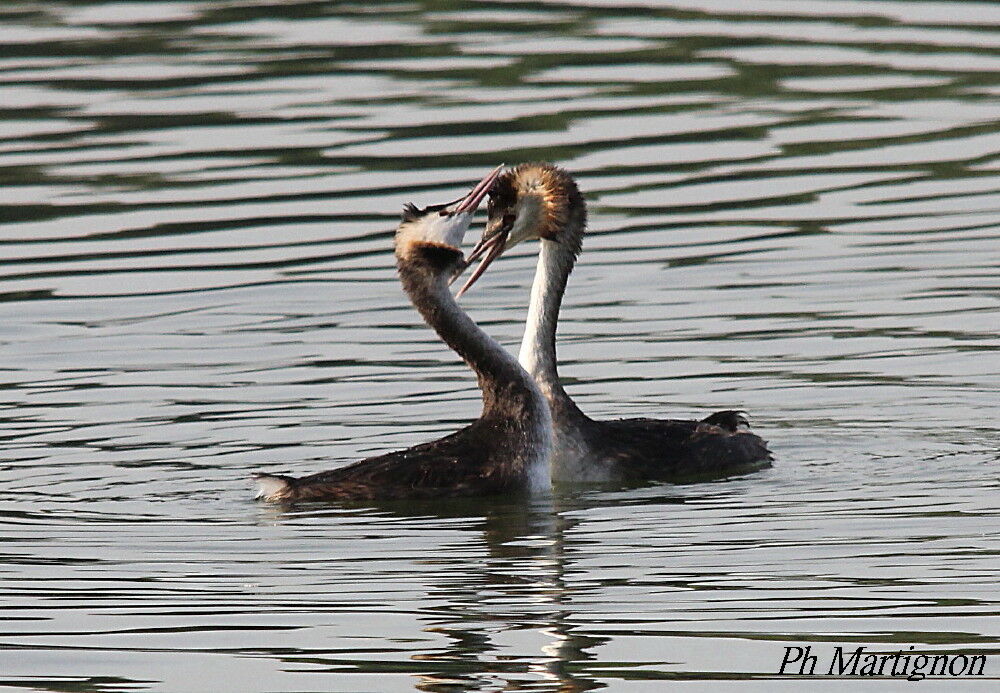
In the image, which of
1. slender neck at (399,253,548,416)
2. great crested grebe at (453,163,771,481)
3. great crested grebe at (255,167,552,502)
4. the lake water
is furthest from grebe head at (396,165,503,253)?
the lake water

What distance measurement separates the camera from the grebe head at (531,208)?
14.3m

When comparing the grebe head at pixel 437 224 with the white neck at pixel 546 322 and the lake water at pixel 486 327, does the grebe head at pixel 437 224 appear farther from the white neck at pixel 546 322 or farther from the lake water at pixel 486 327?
the lake water at pixel 486 327

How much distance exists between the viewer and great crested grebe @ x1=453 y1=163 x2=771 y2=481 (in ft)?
44.6

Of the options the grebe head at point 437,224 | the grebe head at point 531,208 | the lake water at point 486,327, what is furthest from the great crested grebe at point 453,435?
the grebe head at point 531,208

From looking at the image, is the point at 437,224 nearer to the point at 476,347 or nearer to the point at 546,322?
the point at 476,347

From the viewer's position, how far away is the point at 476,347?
529 inches

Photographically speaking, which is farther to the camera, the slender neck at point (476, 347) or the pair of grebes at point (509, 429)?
the slender neck at point (476, 347)

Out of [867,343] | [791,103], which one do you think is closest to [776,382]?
[867,343]

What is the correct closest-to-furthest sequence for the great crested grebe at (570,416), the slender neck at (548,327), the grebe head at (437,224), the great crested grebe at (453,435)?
1. the great crested grebe at (453,435)
2. the grebe head at (437,224)
3. the great crested grebe at (570,416)
4. the slender neck at (548,327)

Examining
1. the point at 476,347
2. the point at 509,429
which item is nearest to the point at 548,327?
the point at 476,347

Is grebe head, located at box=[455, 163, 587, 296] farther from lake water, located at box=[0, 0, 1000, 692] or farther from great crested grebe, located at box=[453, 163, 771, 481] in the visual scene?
lake water, located at box=[0, 0, 1000, 692]

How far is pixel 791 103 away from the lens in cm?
2408

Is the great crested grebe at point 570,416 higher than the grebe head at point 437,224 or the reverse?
the reverse

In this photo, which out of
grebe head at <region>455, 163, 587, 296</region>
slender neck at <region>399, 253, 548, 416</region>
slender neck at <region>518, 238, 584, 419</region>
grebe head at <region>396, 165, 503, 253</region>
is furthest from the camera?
grebe head at <region>455, 163, 587, 296</region>
